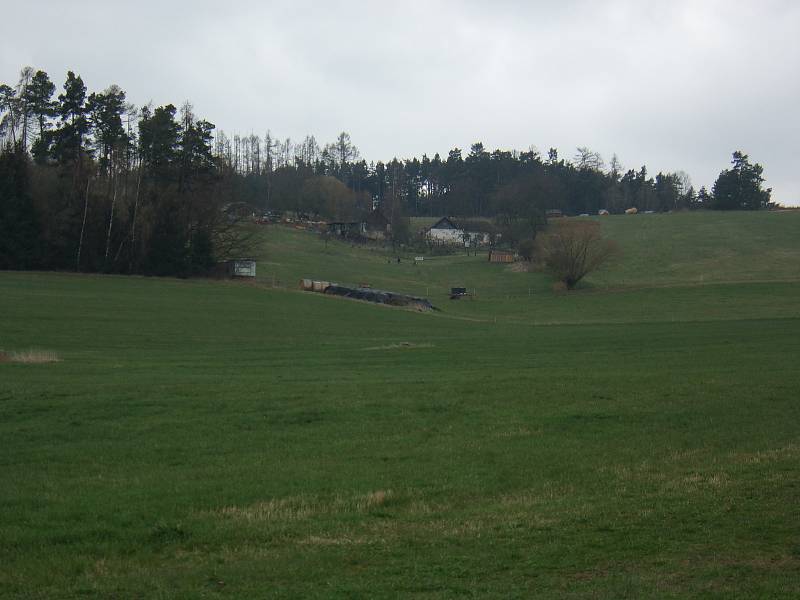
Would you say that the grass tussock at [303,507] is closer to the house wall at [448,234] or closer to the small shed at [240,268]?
the small shed at [240,268]

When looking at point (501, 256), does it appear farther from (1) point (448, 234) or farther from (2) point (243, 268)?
(1) point (448, 234)

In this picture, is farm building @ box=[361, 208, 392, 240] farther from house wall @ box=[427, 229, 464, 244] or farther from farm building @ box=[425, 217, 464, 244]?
farm building @ box=[425, 217, 464, 244]

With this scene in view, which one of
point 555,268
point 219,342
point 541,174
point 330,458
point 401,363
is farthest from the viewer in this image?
point 541,174

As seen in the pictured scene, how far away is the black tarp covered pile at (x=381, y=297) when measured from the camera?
70.0 m

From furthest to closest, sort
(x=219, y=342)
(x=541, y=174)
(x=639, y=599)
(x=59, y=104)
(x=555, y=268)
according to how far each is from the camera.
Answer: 1. (x=541, y=174)
2. (x=555, y=268)
3. (x=59, y=104)
4. (x=219, y=342)
5. (x=639, y=599)

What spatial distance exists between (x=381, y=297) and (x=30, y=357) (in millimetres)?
43014

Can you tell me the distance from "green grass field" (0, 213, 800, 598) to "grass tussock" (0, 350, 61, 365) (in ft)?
4.42

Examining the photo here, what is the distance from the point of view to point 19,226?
70.0 metres

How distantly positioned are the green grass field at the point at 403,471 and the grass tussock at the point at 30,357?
1348 mm

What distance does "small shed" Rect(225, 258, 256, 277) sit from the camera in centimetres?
7943

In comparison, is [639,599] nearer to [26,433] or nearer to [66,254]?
[26,433]

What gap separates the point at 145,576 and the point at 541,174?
17719cm

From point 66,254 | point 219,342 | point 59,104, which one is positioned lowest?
point 219,342

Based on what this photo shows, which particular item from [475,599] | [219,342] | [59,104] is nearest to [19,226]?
[59,104]
